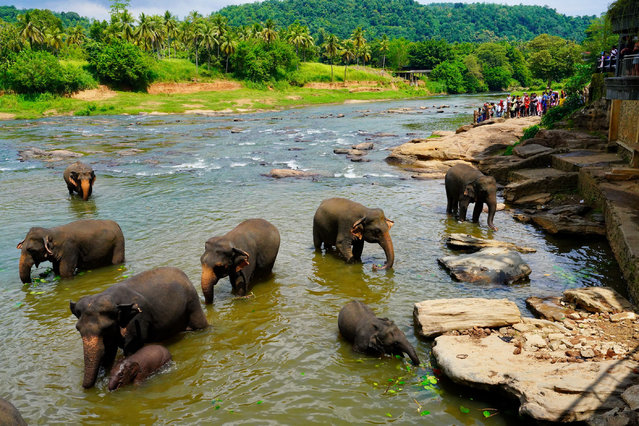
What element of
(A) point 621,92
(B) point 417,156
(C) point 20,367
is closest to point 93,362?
(C) point 20,367

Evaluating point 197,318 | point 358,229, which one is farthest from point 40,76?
point 197,318

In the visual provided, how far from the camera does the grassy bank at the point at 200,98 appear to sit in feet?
197

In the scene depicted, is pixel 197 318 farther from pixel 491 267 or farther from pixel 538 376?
pixel 491 267

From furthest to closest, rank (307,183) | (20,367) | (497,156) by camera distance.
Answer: (497,156) < (307,183) < (20,367)

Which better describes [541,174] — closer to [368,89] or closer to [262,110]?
[262,110]

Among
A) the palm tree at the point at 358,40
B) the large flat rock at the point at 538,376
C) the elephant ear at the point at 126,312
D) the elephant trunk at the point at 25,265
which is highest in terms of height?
the palm tree at the point at 358,40

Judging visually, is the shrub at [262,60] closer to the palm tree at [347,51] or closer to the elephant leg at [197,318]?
the palm tree at [347,51]

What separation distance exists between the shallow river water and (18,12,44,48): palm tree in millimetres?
67193

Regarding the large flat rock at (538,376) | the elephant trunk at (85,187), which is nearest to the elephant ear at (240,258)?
the large flat rock at (538,376)

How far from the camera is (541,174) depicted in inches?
741

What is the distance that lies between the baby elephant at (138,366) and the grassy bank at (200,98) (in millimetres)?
57225

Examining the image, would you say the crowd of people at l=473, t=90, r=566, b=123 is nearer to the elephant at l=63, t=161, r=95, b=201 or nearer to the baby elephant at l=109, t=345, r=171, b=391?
the elephant at l=63, t=161, r=95, b=201

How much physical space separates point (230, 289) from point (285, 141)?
2806 cm

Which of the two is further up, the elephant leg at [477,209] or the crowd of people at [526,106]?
the crowd of people at [526,106]
